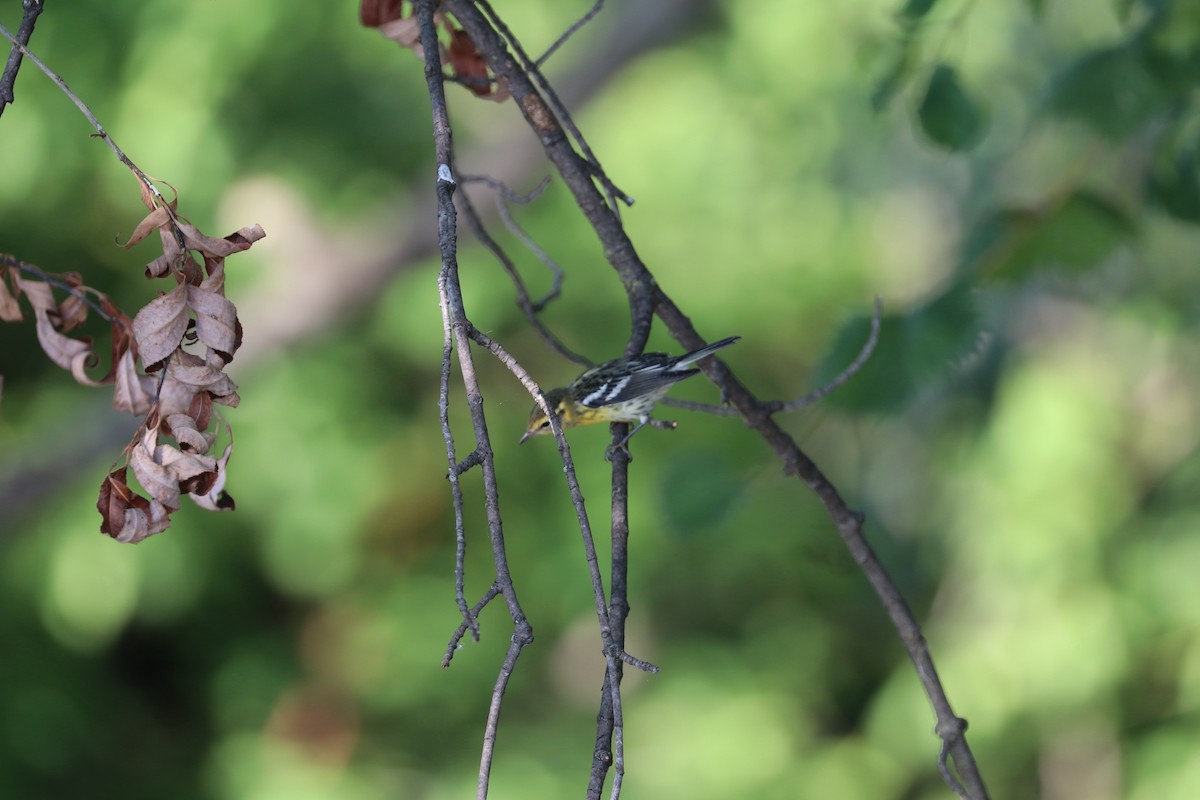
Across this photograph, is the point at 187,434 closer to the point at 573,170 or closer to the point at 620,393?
the point at 573,170

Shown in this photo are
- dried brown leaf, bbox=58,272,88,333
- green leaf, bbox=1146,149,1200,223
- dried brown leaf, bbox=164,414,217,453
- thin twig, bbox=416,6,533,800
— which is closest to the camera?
thin twig, bbox=416,6,533,800

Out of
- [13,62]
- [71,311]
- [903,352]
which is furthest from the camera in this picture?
[903,352]

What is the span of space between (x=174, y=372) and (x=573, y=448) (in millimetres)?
3180

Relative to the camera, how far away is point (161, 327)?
0.96m

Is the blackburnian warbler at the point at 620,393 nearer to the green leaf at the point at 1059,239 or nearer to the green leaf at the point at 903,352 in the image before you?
the green leaf at the point at 903,352

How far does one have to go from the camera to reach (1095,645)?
12.6 feet

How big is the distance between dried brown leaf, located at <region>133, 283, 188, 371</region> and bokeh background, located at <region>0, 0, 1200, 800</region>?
2753 mm

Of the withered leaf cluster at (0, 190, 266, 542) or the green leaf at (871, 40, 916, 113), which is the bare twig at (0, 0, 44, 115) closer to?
the withered leaf cluster at (0, 190, 266, 542)

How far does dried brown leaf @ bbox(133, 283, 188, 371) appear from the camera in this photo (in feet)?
3.11

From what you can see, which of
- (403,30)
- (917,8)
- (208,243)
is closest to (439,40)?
(403,30)

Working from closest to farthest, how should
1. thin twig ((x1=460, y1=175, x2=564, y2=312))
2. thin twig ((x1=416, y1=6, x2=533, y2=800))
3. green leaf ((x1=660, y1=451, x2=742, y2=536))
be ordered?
thin twig ((x1=416, y1=6, x2=533, y2=800))
thin twig ((x1=460, y1=175, x2=564, y2=312))
green leaf ((x1=660, y1=451, x2=742, y2=536))

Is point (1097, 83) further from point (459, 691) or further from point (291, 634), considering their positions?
point (291, 634)

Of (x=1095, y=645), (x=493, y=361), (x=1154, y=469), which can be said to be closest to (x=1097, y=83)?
(x=1095, y=645)

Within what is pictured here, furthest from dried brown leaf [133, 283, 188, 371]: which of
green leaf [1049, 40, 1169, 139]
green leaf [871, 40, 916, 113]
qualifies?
green leaf [1049, 40, 1169, 139]
